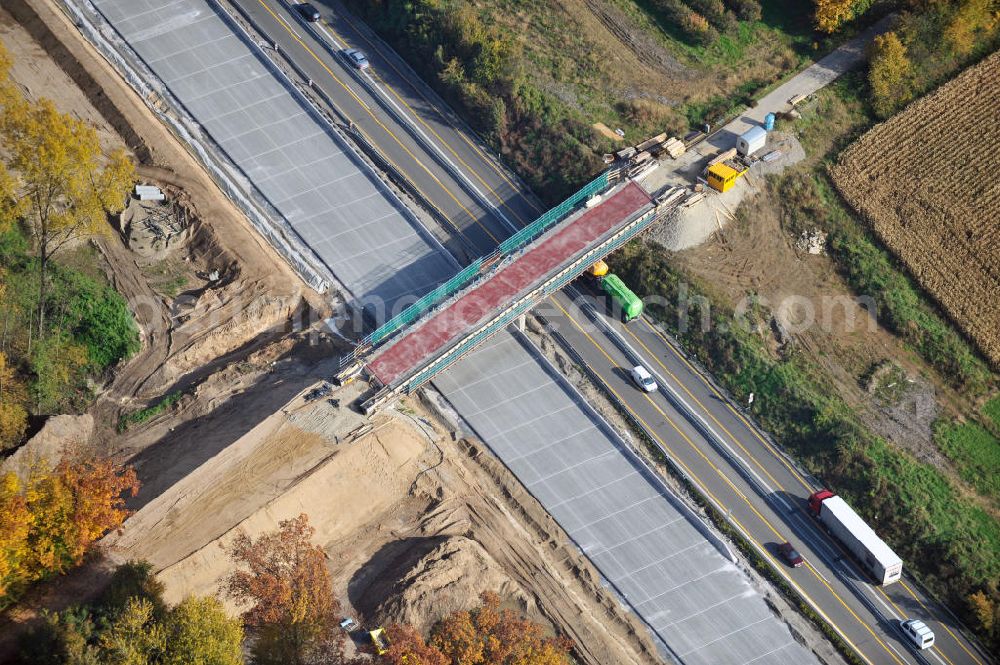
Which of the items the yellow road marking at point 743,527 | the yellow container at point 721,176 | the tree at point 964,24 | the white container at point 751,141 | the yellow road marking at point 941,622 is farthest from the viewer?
the tree at point 964,24

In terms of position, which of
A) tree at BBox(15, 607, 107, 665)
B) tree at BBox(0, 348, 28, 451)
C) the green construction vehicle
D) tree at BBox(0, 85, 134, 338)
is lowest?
tree at BBox(15, 607, 107, 665)

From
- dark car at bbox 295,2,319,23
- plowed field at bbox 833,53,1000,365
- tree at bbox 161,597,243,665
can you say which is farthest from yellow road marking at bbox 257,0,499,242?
tree at bbox 161,597,243,665

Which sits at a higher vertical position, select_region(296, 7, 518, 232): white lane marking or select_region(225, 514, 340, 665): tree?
select_region(296, 7, 518, 232): white lane marking

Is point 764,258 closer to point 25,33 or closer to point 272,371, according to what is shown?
point 272,371

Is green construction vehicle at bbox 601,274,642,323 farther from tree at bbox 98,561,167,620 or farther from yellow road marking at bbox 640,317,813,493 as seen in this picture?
tree at bbox 98,561,167,620

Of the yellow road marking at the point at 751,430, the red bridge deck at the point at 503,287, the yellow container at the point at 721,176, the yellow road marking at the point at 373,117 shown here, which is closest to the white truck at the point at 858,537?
the yellow road marking at the point at 751,430

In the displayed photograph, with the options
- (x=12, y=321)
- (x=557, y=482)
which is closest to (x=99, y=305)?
(x=12, y=321)

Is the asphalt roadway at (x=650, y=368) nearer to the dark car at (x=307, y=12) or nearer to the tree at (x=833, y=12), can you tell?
the dark car at (x=307, y=12)
